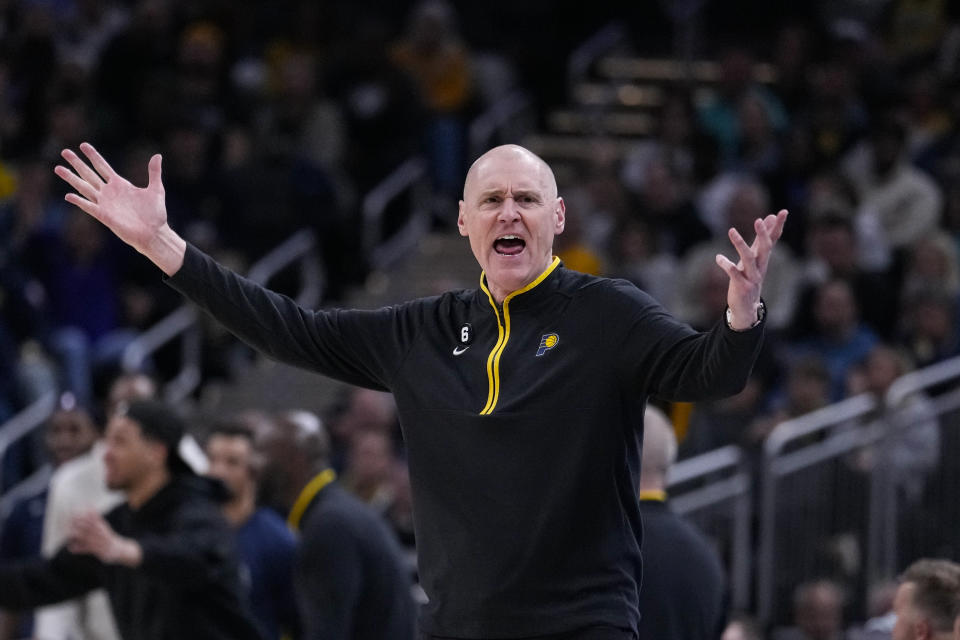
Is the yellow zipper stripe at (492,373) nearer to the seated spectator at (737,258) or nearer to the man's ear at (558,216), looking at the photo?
the man's ear at (558,216)

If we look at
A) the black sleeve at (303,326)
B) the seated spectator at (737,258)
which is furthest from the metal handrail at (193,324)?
the black sleeve at (303,326)

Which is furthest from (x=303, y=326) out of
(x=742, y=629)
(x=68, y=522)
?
(x=68, y=522)

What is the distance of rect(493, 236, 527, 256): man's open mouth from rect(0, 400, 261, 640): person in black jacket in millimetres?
2569

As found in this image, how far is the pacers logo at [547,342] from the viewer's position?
4.51 meters

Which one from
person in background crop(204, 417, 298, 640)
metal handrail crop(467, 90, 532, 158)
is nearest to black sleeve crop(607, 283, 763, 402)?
person in background crop(204, 417, 298, 640)

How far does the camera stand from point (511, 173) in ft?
15.1

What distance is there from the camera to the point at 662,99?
1609cm

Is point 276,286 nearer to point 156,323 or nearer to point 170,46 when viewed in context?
point 156,323

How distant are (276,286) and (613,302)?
9378mm

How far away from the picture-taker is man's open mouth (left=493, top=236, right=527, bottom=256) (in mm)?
4582

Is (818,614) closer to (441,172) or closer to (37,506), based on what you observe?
(37,506)

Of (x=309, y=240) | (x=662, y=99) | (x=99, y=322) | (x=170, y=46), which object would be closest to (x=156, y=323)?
(x=99, y=322)

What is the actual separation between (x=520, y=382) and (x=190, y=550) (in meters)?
2.72

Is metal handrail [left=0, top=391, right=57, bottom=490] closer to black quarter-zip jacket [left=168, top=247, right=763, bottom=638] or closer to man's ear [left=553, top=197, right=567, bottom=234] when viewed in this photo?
black quarter-zip jacket [left=168, top=247, right=763, bottom=638]
